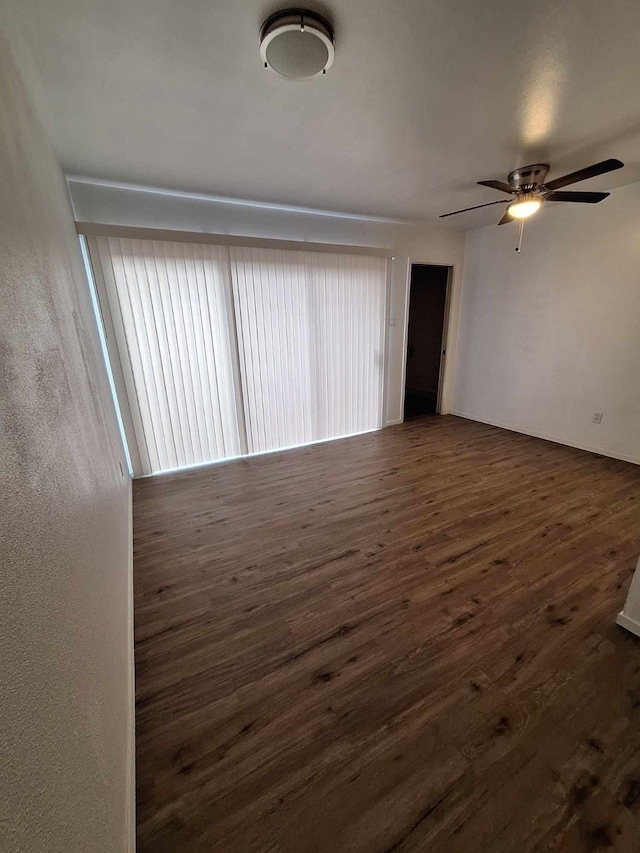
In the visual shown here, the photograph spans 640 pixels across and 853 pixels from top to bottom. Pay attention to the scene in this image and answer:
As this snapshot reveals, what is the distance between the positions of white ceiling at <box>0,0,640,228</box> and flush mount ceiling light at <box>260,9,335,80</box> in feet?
0.13

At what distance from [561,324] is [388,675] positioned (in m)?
4.20

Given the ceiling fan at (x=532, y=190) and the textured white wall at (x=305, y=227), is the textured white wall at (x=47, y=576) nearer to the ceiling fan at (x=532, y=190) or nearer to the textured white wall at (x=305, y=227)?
the textured white wall at (x=305, y=227)

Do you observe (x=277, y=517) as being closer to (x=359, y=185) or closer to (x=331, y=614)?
(x=331, y=614)

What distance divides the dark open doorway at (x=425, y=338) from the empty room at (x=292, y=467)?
200cm

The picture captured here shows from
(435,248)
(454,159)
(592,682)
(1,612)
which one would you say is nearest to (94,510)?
(1,612)

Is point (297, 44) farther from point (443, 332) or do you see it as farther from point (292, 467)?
point (443, 332)

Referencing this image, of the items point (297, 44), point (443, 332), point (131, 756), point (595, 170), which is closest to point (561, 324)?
point (443, 332)

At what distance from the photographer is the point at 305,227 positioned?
3.70m

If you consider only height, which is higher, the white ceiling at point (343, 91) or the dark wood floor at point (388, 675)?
the white ceiling at point (343, 91)

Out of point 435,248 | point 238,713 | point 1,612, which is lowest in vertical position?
point 238,713

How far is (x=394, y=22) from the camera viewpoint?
1.34 meters

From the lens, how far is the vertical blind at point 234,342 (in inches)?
123

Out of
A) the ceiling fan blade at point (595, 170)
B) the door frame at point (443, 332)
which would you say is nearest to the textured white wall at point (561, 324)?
the door frame at point (443, 332)

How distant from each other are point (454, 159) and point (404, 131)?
625 mm
